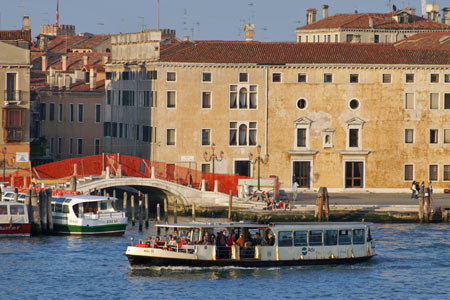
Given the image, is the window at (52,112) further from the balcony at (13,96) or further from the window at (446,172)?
the window at (446,172)

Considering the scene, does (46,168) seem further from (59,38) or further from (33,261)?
(59,38)

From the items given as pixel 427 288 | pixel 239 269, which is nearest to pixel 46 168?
pixel 239 269

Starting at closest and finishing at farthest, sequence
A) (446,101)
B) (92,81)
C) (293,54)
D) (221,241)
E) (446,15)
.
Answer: (221,241)
(293,54)
(446,101)
(92,81)
(446,15)

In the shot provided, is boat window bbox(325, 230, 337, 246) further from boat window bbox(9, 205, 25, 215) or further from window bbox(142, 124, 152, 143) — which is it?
window bbox(142, 124, 152, 143)

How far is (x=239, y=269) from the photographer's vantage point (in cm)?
5794

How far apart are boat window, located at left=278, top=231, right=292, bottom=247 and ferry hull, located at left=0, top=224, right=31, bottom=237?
13.2 m

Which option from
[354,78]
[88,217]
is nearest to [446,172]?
[354,78]

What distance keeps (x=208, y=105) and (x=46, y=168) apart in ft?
38.4

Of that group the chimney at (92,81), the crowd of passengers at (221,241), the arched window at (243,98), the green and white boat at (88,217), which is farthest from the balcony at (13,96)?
the crowd of passengers at (221,241)

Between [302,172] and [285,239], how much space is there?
24.3 metres

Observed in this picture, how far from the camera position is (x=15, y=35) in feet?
259

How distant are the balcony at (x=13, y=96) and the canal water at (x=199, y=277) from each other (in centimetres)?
1533

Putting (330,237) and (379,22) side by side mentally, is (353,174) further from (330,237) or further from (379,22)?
(379,22)

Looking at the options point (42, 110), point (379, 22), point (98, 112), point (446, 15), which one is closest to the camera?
point (98, 112)
